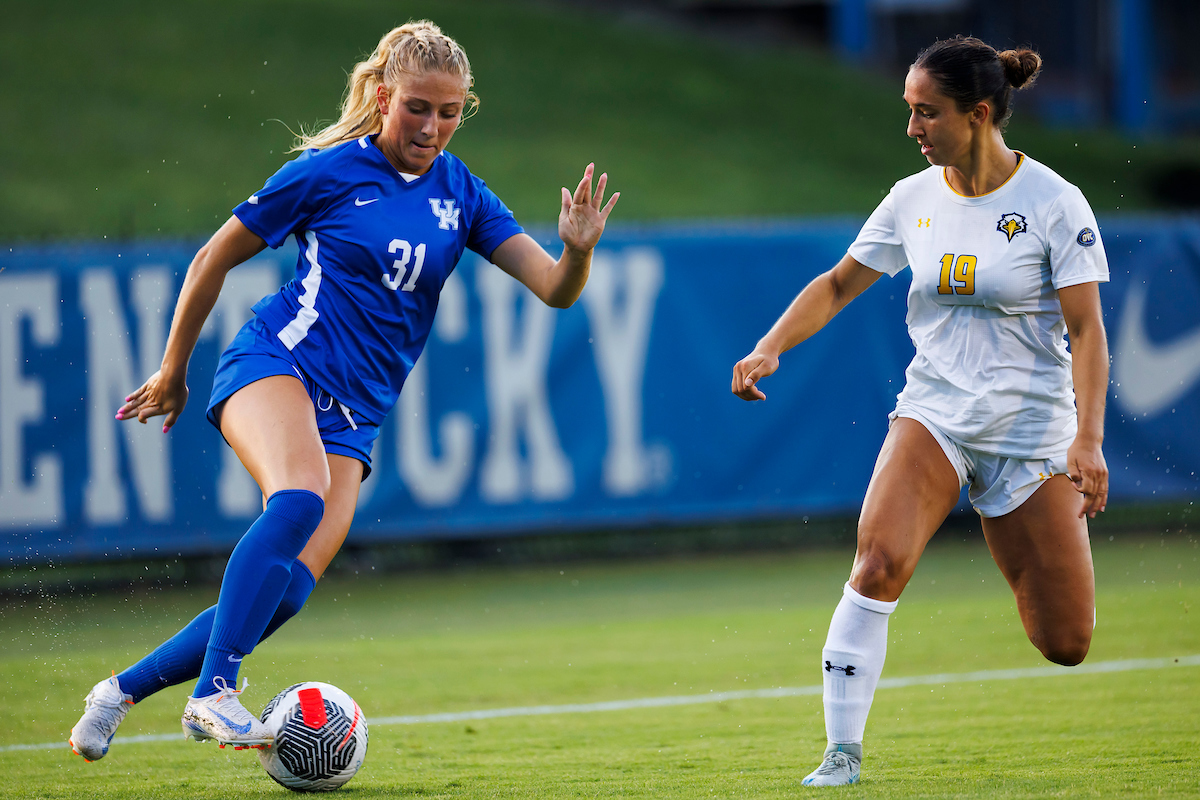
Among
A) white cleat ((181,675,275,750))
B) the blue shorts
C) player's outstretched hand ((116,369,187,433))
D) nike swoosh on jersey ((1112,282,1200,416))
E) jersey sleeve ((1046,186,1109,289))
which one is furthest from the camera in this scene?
nike swoosh on jersey ((1112,282,1200,416))

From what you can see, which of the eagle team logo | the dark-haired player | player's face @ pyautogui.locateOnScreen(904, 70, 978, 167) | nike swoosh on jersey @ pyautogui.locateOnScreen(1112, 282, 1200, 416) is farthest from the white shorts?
nike swoosh on jersey @ pyautogui.locateOnScreen(1112, 282, 1200, 416)

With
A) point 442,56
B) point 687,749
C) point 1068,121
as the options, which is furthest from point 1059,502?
point 1068,121

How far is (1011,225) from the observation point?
4371 millimetres

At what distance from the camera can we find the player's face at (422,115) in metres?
4.31

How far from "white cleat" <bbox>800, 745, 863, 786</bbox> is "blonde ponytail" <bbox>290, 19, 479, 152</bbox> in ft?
7.59

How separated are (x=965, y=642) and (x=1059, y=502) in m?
3.27

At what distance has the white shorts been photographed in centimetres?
450

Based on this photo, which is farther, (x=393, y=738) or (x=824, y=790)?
(x=393, y=738)

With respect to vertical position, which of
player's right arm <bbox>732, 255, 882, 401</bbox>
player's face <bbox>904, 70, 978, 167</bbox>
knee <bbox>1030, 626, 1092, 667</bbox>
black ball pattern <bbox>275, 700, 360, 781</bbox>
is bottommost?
black ball pattern <bbox>275, 700, 360, 781</bbox>

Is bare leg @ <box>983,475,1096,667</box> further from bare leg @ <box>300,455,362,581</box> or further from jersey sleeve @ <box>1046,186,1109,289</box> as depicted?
bare leg @ <box>300,455,362,581</box>

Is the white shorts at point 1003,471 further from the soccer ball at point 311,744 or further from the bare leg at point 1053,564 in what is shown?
the soccer ball at point 311,744

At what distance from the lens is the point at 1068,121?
28.0m

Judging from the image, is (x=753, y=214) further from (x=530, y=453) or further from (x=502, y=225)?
(x=502, y=225)

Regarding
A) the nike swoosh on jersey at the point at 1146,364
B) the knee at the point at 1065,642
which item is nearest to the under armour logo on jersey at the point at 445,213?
the knee at the point at 1065,642
